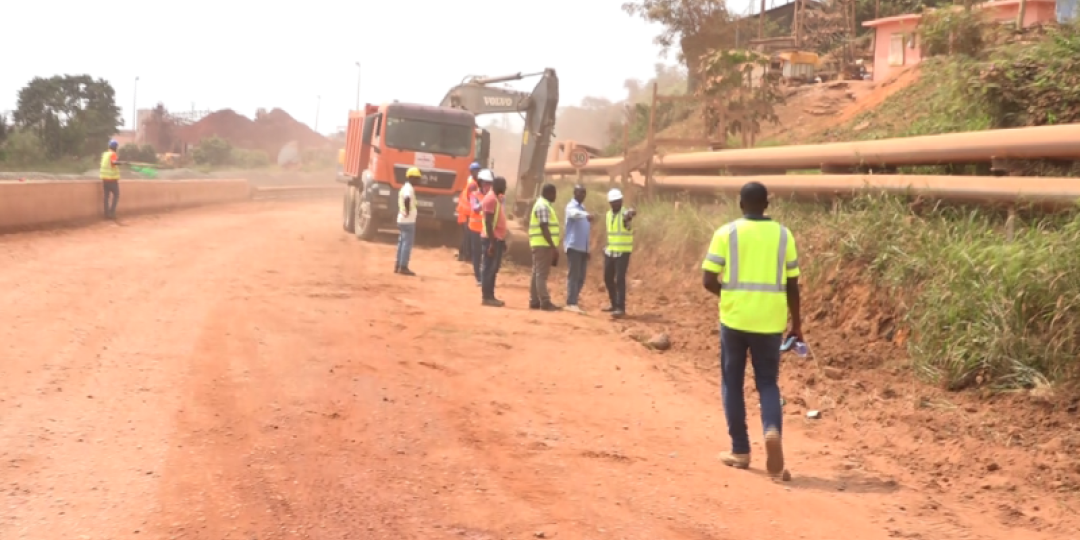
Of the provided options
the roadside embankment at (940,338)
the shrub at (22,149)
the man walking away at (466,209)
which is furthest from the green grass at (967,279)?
the shrub at (22,149)

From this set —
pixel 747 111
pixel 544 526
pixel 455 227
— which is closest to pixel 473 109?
pixel 455 227

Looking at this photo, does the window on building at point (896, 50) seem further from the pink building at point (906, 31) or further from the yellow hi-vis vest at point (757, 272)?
the yellow hi-vis vest at point (757, 272)

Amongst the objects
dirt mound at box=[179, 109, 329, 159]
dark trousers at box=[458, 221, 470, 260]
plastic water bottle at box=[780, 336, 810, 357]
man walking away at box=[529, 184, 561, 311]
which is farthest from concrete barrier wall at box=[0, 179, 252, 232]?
dirt mound at box=[179, 109, 329, 159]

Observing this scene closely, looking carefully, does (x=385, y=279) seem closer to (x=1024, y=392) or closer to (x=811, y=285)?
(x=811, y=285)

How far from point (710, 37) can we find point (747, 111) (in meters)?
18.5

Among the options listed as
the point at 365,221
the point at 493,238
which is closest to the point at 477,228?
the point at 493,238

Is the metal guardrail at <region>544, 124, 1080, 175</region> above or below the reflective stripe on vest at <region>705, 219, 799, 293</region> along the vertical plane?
above

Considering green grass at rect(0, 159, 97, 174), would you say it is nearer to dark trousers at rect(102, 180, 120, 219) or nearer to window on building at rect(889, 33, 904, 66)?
dark trousers at rect(102, 180, 120, 219)

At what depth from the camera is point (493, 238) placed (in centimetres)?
1307

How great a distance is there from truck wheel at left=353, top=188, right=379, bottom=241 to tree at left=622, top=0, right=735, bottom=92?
60.5 ft

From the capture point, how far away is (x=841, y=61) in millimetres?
33281

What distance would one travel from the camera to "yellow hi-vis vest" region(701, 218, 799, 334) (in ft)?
20.7

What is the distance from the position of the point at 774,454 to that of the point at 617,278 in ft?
21.3

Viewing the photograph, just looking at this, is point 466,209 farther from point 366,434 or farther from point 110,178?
point 366,434
